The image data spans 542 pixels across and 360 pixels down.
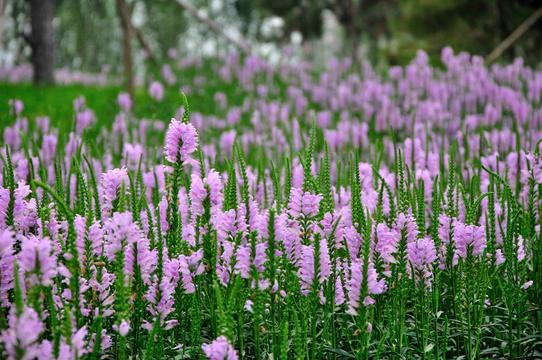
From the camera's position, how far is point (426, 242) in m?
1.83

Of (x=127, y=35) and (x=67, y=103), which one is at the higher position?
(x=127, y=35)

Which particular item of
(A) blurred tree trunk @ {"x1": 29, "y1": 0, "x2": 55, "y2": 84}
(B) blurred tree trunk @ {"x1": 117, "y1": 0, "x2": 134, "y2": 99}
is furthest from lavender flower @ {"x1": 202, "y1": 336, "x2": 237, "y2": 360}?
(A) blurred tree trunk @ {"x1": 29, "y1": 0, "x2": 55, "y2": 84}

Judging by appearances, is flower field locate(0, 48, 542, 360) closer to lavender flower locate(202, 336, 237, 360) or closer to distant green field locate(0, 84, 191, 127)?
lavender flower locate(202, 336, 237, 360)

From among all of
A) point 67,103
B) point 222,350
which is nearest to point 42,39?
point 67,103

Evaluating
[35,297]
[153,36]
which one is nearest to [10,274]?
[35,297]

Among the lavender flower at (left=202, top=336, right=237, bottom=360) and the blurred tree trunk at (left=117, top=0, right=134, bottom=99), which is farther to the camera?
the blurred tree trunk at (left=117, top=0, right=134, bottom=99)

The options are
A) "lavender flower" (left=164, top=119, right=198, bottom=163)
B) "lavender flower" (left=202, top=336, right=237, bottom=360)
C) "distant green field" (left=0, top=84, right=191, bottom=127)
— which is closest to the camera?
"lavender flower" (left=202, top=336, right=237, bottom=360)

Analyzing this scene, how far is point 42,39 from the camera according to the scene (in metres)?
10.3

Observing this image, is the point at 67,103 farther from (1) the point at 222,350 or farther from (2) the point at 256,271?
(1) the point at 222,350

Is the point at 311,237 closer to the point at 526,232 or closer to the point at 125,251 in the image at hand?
the point at 125,251

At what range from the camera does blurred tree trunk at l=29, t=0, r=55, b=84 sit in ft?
32.9

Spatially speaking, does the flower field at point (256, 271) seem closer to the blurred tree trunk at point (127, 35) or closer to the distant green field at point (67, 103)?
the distant green field at point (67, 103)

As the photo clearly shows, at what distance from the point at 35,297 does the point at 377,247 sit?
3.37 ft

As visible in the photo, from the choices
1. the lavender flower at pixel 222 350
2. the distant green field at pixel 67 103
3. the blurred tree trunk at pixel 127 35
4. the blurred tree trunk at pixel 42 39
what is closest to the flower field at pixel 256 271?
the lavender flower at pixel 222 350
